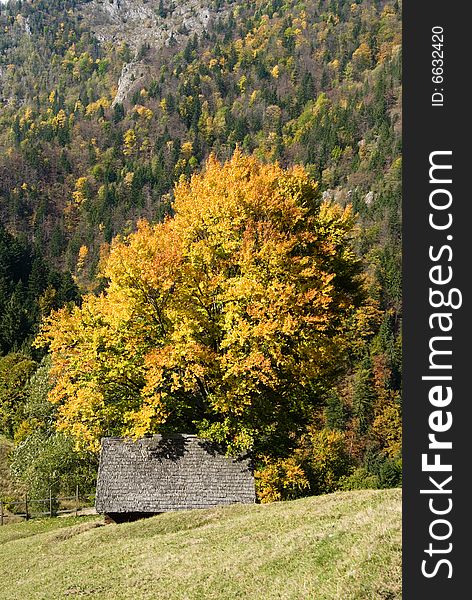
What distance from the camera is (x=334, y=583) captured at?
11.4m

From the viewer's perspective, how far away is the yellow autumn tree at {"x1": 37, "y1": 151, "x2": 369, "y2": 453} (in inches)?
977

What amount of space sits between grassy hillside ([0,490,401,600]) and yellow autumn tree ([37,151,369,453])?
5040 millimetres

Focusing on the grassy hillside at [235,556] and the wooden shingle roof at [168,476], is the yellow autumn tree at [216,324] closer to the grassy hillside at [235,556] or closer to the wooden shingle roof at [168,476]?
the wooden shingle roof at [168,476]

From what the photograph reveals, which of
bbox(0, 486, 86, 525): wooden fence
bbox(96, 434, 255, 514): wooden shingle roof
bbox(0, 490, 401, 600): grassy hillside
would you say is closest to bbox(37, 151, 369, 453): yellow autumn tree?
bbox(96, 434, 255, 514): wooden shingle roof

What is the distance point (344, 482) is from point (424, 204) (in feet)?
187

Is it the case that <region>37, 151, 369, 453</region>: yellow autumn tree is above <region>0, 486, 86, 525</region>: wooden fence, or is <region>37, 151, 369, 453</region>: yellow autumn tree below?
above

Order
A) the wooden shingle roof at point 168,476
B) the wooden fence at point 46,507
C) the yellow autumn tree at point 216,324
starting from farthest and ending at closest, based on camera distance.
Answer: the wooden fence at point 46,507, the wooden shingle roof at point 168,476, the yellow autumn tree at point 216,324

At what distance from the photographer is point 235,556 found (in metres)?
15.3

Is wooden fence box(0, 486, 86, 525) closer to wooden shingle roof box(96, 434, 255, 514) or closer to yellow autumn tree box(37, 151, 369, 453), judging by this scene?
yellow autumn tree box(37, 151, 369, 453)

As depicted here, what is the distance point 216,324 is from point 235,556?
38.2ft

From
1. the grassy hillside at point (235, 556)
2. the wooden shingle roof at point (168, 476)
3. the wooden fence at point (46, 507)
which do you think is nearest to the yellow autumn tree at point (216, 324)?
the wooden shingle roof at point (168, 476)

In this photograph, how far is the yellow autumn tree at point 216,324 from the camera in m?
24.8

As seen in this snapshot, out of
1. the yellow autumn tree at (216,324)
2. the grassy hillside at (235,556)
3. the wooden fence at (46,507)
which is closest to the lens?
the grassy hillside at (235,556)

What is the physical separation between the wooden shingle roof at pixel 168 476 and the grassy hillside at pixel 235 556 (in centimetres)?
223
